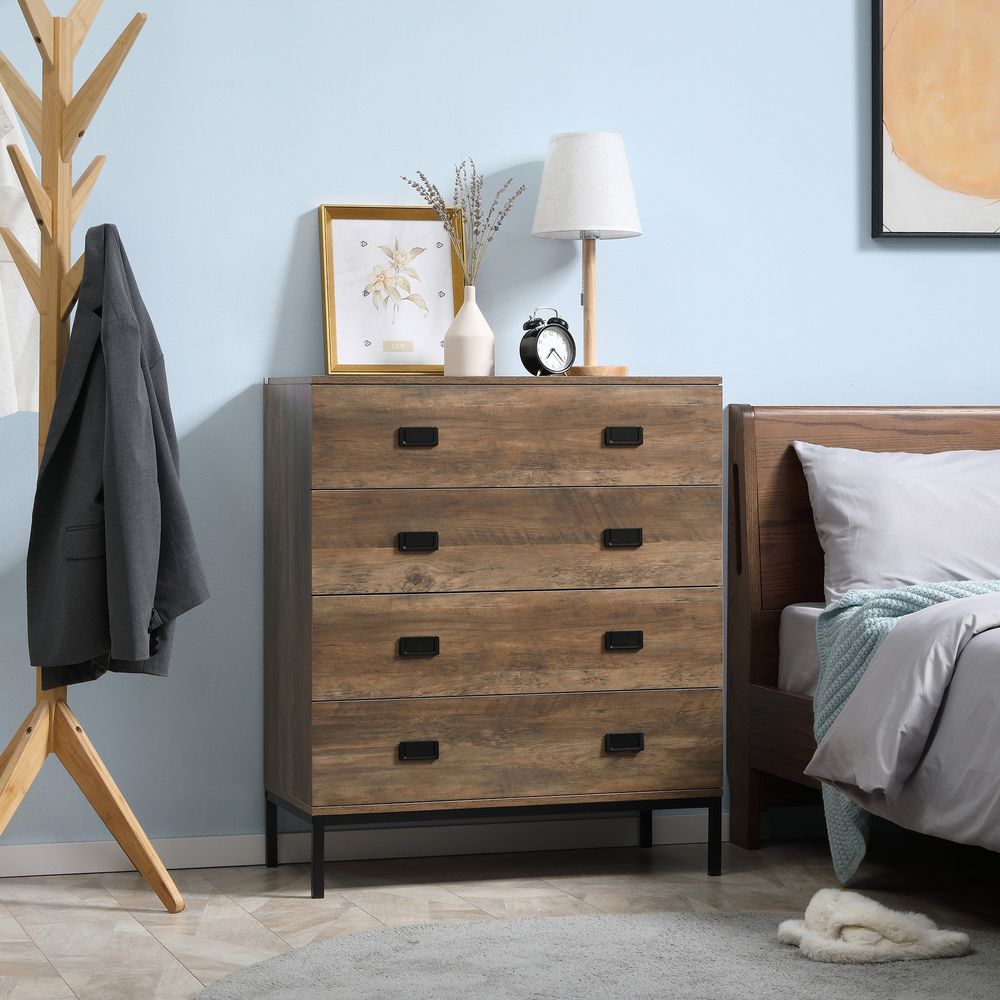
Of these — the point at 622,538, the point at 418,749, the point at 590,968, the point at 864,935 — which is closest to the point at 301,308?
the point at 622,538

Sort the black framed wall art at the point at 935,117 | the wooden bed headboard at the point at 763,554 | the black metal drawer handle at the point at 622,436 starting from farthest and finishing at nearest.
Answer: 1. the black framed wall art at the point at 935,117
2. the wooden bed headboard at the point at 763,554
3. the black metal drawer handle at the point at 622,436

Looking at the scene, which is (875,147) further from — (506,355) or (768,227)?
(506,355)

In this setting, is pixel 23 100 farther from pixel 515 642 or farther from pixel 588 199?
pixel 515 642

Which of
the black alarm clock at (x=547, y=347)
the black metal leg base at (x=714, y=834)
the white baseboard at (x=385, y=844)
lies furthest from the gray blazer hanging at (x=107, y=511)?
the black metal leg base at (x=714, y=834)

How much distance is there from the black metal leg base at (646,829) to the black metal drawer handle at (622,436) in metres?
0.94

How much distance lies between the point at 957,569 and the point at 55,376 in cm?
193

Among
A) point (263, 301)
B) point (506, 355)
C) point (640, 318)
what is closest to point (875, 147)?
point (640, 318)

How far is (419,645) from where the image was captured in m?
2.79

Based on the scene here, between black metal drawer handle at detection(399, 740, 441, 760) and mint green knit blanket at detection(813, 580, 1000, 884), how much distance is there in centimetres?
76

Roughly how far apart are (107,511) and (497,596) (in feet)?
2.57

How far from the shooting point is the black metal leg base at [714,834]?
2977mm

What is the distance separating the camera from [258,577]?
313cm

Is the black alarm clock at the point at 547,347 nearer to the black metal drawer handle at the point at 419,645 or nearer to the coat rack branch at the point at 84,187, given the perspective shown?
the black metal drawer handle at the point at 419,645

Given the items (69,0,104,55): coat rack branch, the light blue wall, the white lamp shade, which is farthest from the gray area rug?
(69,0,104,55): coat rack branch
